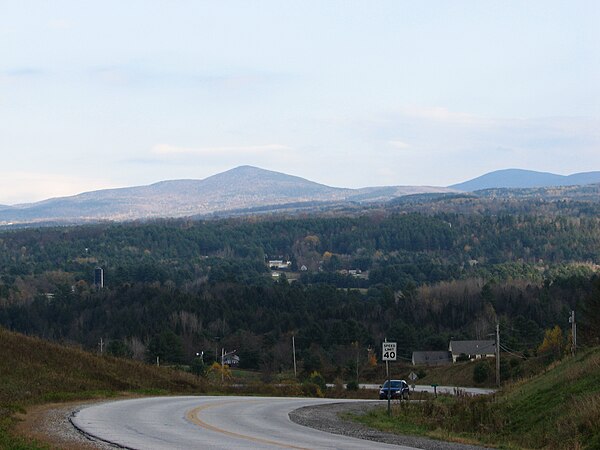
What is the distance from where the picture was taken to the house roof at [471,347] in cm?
10812

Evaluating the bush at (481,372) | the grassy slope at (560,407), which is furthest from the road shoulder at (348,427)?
the bush at (481,372)

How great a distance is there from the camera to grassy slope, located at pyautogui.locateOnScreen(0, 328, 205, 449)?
3297 centimetres

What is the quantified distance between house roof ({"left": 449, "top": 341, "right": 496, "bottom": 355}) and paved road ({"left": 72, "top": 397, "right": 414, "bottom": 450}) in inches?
3131

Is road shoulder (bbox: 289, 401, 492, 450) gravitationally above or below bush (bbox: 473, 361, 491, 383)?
above

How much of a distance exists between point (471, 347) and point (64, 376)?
79464mm

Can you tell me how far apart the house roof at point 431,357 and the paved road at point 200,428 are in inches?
3120

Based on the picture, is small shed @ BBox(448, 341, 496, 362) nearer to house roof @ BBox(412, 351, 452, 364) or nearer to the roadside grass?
house roof @ BBox(412, 351, 452, 364)

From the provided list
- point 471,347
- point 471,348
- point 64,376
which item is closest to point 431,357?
point 471,348

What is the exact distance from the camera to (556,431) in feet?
73.3

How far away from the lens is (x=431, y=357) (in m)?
111

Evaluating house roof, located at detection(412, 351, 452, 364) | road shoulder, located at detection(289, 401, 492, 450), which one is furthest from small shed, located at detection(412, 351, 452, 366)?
road shoulder, located at detection(289, 401, 492, 450)

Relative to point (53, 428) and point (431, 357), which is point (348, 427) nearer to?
point (53, 428)

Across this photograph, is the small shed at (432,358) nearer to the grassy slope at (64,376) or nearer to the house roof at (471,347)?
the house roof at (471,347)

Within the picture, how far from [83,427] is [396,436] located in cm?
680
